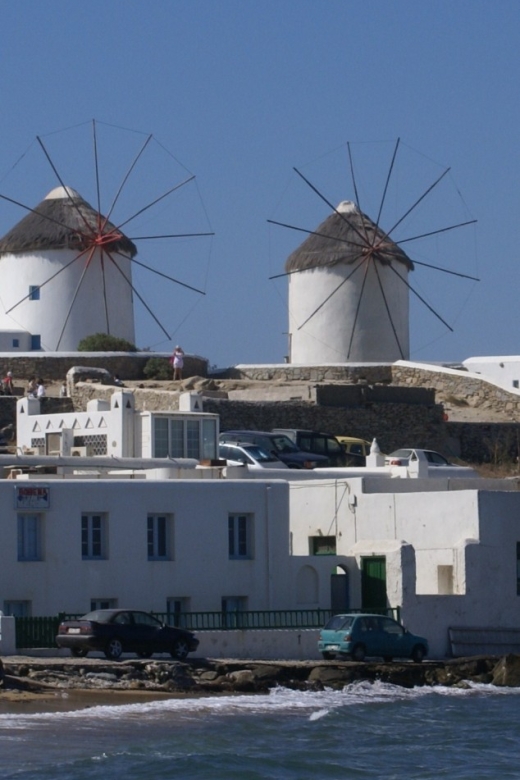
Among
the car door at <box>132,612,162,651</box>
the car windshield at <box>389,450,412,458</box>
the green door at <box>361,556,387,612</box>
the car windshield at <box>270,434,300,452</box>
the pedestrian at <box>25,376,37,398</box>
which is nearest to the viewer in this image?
the car door at <box>132,612,162,651</box>

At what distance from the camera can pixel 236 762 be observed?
851 inches

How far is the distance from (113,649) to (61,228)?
34.2m

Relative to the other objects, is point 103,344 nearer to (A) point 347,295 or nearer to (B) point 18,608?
(A) point 347,295

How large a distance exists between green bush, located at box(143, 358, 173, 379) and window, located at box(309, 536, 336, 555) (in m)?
21.3

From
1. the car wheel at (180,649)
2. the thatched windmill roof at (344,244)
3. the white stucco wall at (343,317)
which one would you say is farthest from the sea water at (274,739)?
the thatched windmill roof at (344,244)

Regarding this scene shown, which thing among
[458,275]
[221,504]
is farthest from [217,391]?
[221,504]

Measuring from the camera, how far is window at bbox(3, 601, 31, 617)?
2698 centimetres

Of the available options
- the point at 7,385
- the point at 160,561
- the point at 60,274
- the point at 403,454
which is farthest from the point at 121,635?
the point at 60,274

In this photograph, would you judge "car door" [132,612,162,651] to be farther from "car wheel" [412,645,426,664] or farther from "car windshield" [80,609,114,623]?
"car wheel" [412,645,426,664]

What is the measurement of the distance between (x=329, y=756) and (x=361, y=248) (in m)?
40.2

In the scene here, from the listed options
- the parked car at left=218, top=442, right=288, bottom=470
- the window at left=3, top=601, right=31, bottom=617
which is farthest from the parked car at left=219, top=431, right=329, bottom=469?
the window at left=3, top=601, right=31, bottom=617

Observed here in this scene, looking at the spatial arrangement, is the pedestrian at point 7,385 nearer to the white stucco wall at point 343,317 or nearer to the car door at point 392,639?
the white stucco wall at point 343,317

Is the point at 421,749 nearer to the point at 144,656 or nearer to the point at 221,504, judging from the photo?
the point at 144,656

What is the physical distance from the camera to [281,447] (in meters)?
39.8
